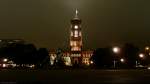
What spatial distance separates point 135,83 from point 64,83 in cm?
668

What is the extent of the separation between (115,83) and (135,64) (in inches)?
5669

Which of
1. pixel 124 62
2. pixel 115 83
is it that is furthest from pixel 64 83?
pixel 124 62

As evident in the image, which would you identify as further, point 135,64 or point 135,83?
point 135,64

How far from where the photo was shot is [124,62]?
198000 mm

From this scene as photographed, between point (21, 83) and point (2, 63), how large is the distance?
146 metres

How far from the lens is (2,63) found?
7800 inches

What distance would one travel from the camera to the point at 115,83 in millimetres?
55531

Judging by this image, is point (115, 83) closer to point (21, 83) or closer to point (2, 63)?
point (21, 83)

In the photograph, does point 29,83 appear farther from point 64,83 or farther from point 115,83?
point 115,83

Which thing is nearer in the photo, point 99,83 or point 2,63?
point 99,83

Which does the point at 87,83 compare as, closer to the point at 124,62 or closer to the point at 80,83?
the point at 80,83

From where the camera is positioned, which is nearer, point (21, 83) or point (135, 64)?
point (21, 83)

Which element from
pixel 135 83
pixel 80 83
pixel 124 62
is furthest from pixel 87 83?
pixel 124 62

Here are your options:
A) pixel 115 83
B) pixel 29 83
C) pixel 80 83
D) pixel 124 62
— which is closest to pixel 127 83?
pixel 115 83
